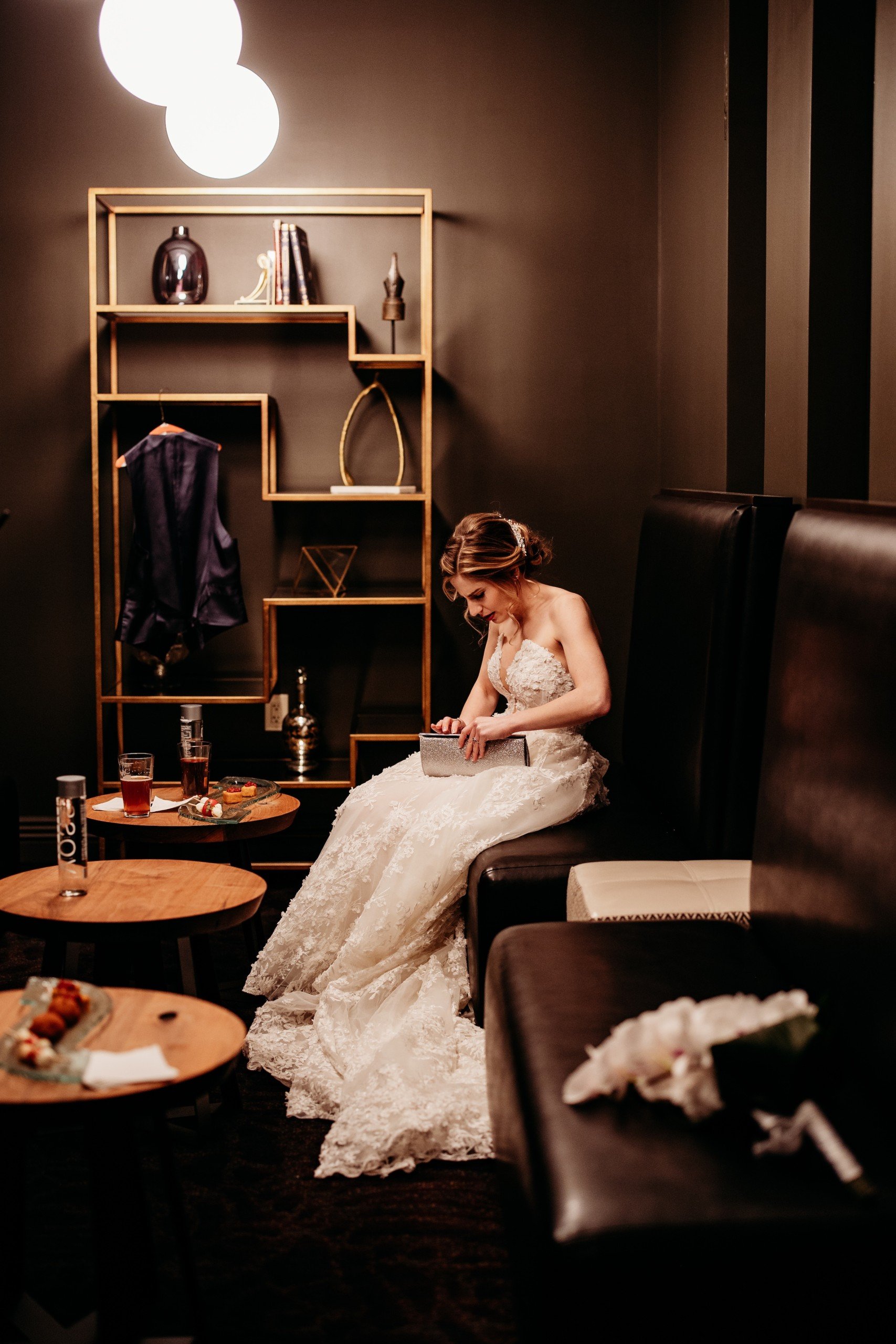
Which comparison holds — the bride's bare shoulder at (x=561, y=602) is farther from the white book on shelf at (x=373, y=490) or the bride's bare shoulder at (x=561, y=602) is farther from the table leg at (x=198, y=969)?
the table leg at (x=198, y=969)

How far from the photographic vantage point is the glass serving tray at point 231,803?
2.73m

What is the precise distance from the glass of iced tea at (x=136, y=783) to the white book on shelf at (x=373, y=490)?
131 cm

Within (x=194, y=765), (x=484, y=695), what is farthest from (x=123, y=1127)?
(x=484, y=695)

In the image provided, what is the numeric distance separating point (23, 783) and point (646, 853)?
2559mm

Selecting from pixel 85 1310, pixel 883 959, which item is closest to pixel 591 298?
pixel 883 959

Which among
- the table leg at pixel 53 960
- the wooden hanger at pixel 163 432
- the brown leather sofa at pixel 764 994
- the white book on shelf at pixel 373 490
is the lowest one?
the table leg at pixel 53 960

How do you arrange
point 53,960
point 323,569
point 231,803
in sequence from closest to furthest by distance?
point 53,960 < point 231,803 < point 323,569

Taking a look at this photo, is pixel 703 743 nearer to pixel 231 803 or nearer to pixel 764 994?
pixel 764 994

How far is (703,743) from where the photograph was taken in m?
2.51

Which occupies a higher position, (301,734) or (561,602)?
(561,602)

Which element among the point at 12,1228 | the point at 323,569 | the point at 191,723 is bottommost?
the point at 12,1228

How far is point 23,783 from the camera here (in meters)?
4.16

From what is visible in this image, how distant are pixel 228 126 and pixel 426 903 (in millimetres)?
2269

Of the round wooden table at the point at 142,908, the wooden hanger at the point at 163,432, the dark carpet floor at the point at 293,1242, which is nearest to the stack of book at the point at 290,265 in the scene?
the wooden hanger at the point at 163,432
